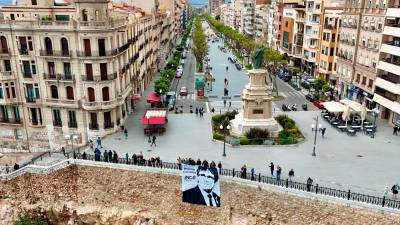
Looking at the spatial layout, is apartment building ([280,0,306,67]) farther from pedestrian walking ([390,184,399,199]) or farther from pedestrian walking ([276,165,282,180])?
pedestrian walking ([390,184,399,199])

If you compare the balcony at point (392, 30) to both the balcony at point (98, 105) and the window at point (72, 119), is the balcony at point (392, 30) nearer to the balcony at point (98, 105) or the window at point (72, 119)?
the balcony at point (98, 105)

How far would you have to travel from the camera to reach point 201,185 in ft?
105

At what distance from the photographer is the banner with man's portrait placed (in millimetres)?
31828

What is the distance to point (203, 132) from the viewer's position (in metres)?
45.2

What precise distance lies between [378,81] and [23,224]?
1795 inches

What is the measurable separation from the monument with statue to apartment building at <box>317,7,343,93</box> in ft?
96.0

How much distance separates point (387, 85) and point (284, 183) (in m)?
26.0

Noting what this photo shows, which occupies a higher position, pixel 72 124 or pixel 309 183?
pixel 72 124

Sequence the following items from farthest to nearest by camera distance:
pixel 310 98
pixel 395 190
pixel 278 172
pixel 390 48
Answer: pixel 310 98 < pixel 390 48 < pixel 278 172 < pixel 395 190

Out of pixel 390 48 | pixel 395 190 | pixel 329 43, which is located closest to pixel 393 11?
pixel 390 48

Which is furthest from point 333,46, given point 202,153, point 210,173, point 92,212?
point 92,212

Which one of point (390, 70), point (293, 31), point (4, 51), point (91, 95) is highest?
point (4, 51)

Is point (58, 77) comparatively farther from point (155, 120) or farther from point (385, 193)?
point (385, 193)

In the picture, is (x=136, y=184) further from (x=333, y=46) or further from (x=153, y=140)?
(x=333, y=46)
